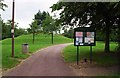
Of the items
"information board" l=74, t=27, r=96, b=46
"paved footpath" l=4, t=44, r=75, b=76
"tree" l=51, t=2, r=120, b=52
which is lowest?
"paved footpath" l=4, t=44, r=75, b=76

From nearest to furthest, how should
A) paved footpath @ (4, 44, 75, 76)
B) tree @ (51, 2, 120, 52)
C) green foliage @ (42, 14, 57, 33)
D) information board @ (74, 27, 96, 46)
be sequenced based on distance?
paved footpath @ (4, 44, 75, 76) → information board @ (74, 27, 96, 46) → tree @ (51, 2, 120, 52) → green foliage @ (42, 14, 57, 33)

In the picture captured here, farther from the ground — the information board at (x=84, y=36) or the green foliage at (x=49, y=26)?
the green foliage at (x=49, y=26)

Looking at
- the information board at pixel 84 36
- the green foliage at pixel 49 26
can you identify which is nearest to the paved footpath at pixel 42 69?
the information board at pixel 84 36

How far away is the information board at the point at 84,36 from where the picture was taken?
78.0 ft

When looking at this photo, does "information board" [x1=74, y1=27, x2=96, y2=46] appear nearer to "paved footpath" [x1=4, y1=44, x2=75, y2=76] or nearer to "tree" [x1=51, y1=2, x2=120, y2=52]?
"paved footpath" [x1=4, y1=44, x2=75, y2=76]

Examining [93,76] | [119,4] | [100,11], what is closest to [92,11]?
[100,11]

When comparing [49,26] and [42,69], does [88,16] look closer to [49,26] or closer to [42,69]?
[42,69]

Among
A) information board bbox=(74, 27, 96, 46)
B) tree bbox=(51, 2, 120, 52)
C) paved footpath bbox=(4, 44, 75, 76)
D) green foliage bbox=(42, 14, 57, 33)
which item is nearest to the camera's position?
paved footpath bbox=(4, 44, 75, 76)

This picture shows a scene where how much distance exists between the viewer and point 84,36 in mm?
23797

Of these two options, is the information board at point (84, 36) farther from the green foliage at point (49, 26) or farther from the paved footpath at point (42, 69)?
the green foliage at point (49, 26)

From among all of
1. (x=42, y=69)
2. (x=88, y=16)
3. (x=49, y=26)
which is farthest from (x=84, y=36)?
(x=49, y=26)

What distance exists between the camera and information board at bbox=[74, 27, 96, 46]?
78.0ft

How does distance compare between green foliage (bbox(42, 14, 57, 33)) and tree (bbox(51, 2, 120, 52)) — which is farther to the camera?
green foliage (bbox(42, 14, 57, 33))

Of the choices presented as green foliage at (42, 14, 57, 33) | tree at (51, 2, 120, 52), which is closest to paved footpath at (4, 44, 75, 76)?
tree at (51, 2, 120, 52)
